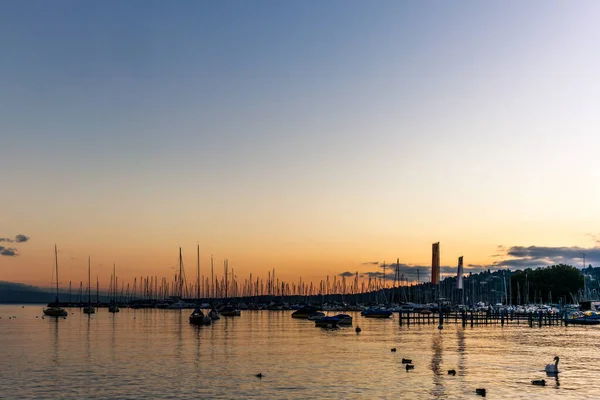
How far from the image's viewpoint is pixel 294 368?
205 feet

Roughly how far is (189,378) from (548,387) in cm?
3078

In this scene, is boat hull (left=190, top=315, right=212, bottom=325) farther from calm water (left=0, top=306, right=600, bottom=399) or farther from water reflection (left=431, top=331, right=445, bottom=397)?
water reflection (left=431, top=331, right=445, bottom=397)

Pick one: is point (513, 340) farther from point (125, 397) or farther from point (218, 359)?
point (125, 397)

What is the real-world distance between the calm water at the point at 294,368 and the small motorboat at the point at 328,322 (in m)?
41.0

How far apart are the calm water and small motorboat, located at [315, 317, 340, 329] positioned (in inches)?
1613

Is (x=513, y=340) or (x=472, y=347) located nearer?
(x=472, y=347)

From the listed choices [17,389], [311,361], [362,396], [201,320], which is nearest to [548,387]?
[362,396]

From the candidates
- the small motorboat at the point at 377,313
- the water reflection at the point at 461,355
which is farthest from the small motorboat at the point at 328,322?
the small motorboat at the point at 377,313

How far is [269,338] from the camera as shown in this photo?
106 m

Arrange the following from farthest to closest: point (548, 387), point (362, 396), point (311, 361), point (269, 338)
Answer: point (269, 338) → point (311, 361) → point (548, 387) → point (362, 396)

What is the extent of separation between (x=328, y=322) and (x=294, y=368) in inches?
3133

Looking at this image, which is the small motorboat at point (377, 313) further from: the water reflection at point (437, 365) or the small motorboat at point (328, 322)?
the water reflection at point (437, 365)

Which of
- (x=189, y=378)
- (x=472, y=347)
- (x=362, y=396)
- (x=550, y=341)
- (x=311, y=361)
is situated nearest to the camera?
(x=362, y=396)

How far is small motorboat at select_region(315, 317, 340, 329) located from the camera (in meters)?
141
